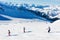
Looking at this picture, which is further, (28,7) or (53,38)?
(28,7)

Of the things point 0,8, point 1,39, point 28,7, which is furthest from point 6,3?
point 1,39

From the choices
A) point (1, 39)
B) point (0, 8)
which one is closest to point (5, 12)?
point (0, 8)

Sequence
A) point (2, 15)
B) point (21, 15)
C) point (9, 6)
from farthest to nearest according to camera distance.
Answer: point (9, 6) → point (21, 15) → point (2, 15)

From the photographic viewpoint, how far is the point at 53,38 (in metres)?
33.3

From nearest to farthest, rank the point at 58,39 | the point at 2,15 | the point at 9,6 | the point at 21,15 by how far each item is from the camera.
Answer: the point at 58,39 → the point at 2,15 → the point at 21,15 → the point at 9,6

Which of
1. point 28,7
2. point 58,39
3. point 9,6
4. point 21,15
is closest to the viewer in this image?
point 58,39

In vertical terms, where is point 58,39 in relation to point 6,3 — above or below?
below

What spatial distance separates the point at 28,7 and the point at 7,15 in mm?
36297

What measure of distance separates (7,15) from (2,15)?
3478 mm

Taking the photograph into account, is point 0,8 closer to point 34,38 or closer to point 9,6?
point 9,6

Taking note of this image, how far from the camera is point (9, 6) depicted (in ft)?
356

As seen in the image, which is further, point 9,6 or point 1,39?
point 9,6

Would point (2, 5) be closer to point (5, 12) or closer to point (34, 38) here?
point (5, 12)

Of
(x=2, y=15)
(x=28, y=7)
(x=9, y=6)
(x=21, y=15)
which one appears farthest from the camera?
(x=28, y=7)
